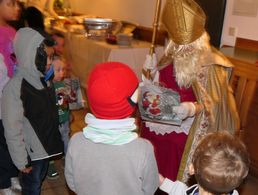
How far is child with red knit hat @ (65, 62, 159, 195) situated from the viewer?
1.07 meters

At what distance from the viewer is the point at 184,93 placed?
1.83 metres

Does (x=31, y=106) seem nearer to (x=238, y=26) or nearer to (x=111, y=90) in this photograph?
(x=111, y=90)

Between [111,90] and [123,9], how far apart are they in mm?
3960

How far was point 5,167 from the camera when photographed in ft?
6.81

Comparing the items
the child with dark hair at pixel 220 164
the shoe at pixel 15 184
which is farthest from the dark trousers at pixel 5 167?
the child with dark hair at pixel 220 164

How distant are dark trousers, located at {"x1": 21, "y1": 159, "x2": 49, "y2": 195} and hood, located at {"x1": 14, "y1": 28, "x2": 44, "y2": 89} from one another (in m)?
0.51

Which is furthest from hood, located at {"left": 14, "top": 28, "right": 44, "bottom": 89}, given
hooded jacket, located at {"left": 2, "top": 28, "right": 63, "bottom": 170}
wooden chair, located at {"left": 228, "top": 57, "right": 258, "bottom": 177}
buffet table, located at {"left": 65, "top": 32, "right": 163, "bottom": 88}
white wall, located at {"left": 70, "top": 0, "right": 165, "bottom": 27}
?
white wall, located at {"left": 70, "top": 0, "right": 165, "bottom": 27}

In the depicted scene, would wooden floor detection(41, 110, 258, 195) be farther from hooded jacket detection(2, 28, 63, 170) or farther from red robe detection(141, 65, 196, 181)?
hooded jacket detection(2, 28, 63, 170)

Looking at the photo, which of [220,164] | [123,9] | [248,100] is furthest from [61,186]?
[123,9]

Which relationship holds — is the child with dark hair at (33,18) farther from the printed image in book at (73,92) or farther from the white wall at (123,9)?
the white wall at (123,9)


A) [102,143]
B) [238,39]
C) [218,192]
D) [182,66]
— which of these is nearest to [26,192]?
[102,143]

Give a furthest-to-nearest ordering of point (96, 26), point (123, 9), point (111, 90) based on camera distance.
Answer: point (123, 9)
point (96, 26)
point (111, 90)

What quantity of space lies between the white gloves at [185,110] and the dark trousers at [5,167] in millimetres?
1111

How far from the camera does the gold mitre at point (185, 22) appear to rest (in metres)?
1.71
